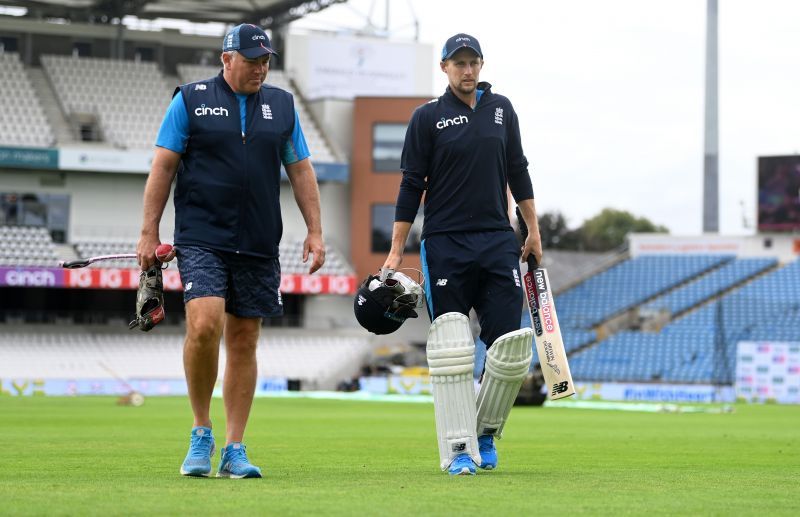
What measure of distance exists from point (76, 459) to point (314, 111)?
46963mm

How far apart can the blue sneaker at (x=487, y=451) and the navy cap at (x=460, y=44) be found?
2.11 meters

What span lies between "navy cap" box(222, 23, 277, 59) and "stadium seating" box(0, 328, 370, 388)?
35919 mm

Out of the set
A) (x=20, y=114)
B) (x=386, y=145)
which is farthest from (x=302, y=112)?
(x=20, y=114)

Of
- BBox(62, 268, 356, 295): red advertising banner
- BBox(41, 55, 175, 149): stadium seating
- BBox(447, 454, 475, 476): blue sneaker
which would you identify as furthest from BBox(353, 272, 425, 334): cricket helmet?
BBox(41, 55, 175, 149): stadium seating

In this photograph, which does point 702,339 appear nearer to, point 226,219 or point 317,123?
point 317,123

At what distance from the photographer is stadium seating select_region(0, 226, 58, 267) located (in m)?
46.5

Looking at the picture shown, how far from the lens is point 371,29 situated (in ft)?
194

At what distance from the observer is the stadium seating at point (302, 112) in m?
53.1

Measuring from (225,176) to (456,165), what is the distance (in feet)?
4.32

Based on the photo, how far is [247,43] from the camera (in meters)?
7.30

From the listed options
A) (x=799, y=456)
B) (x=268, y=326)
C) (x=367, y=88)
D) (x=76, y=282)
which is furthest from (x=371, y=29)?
(x=799, y=456)

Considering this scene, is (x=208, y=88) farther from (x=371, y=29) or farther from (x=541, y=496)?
(x=371, y=29)

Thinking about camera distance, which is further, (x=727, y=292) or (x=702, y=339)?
(x=727, y=292)

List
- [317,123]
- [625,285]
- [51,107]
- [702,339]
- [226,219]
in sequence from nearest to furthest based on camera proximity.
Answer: [226,219], [702,339], [51,107], [317,123], [625,285]
